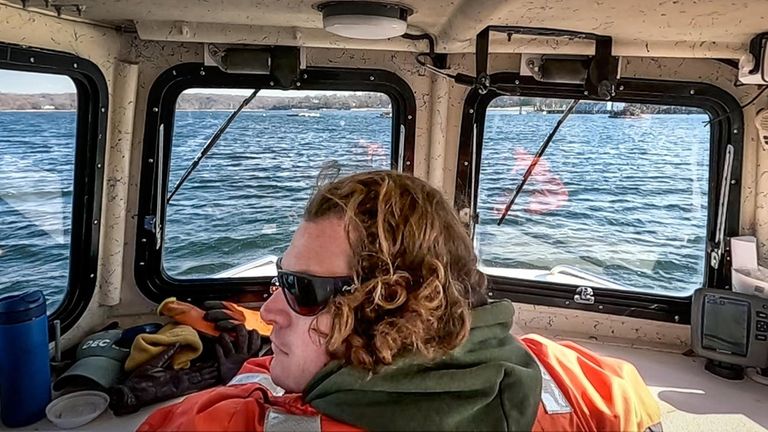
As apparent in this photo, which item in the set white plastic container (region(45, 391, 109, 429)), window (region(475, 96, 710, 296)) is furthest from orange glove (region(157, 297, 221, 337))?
window (region(475, 96, 710, 296))

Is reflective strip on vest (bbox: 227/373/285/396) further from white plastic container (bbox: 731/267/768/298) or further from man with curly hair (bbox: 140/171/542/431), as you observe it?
white plastic container (bbox: 731/267/768/298)

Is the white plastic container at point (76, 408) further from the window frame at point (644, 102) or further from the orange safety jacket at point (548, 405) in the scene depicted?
the window frame at point (644, 102)

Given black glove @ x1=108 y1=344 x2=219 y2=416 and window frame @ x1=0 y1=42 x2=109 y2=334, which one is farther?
window frame @ x1=0 y1=42 x2=109 y2=334

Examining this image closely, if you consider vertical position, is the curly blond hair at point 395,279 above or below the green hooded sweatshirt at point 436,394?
above

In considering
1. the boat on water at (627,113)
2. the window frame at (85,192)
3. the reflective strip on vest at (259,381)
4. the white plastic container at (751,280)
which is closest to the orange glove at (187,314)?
the window frame at (85,192)

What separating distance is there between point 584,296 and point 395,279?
170cm

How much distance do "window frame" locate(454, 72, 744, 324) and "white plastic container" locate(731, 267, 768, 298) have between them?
0.27ft

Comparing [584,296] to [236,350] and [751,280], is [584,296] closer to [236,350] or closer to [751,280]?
[751,280]

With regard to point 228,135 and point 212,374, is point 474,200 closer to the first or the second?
point 228,135

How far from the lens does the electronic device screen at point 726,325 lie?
7.05ft

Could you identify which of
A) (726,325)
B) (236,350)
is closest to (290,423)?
(236,350)

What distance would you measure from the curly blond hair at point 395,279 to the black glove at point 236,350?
1.12 metres

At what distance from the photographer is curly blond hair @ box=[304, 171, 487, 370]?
100cm

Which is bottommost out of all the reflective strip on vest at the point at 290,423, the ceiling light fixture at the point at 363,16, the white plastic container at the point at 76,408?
the white plastic container at the point at 76,408
